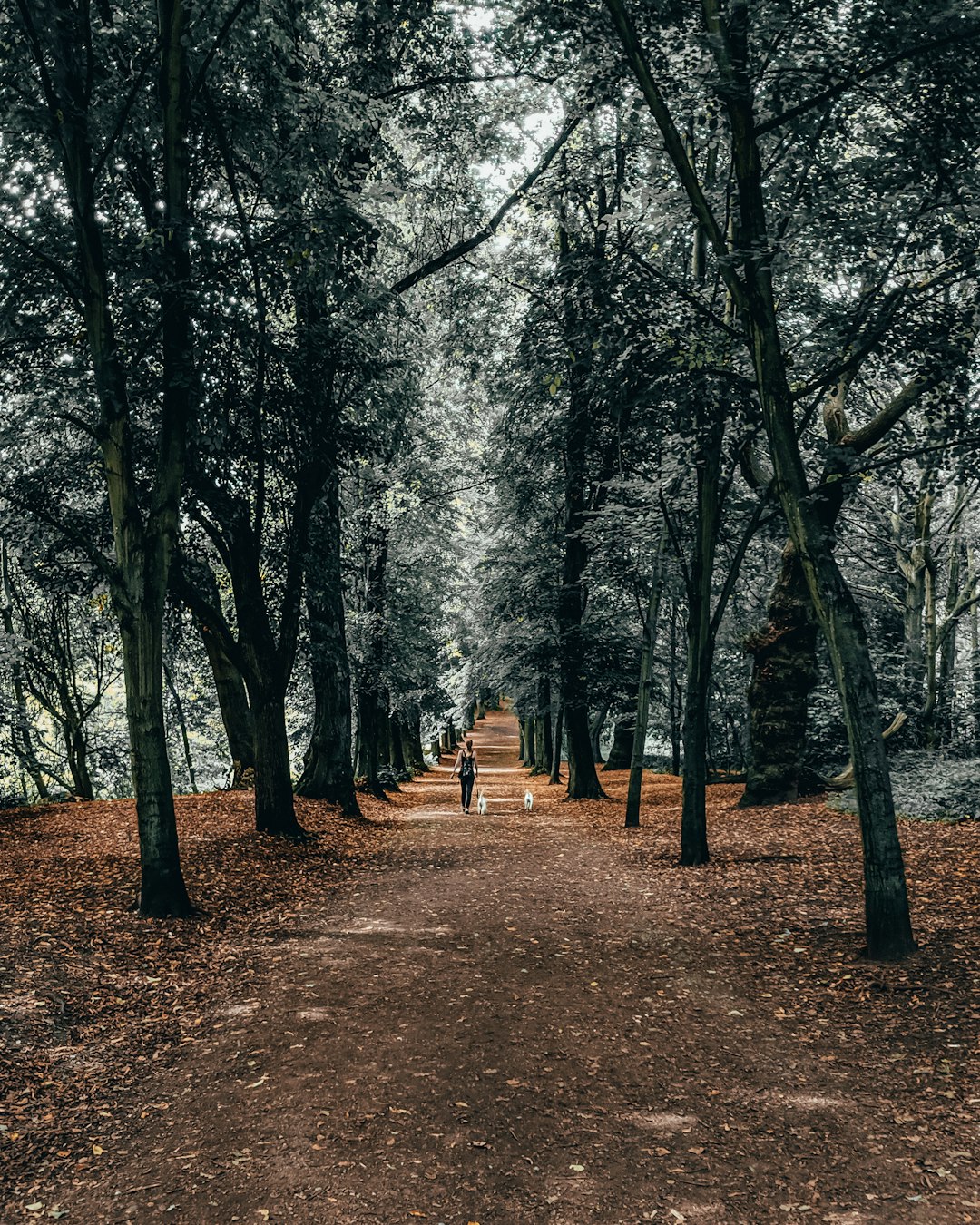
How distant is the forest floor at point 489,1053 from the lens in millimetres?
3639

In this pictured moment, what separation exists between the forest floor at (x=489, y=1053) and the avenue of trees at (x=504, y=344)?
118 cm

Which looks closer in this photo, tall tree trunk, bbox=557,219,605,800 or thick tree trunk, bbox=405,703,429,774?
tall tree trunk, bbox=557,219,605,800

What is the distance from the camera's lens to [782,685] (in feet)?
50.7

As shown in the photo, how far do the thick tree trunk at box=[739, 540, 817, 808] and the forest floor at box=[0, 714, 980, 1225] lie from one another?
218 inches

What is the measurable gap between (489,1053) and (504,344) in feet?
51.8

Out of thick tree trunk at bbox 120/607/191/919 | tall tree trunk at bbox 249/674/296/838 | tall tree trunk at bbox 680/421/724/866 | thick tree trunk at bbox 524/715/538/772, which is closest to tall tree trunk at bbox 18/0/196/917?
thick tree trunk at bbox 120/607/191/919

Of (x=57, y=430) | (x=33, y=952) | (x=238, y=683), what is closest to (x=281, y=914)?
(x=33, y=952)

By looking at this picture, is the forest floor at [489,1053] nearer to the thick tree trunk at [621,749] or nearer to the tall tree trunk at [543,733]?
the tall tree trunk at [543,733]

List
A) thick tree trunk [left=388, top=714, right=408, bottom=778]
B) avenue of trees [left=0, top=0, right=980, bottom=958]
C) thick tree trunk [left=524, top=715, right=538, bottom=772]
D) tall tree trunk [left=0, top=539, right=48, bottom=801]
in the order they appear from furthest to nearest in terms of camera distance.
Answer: thick tree trunk [left=524, top=715, right=538, bottom=772] → thick tree trunk [left=388, top=714, right=408, bottom=778] → tall tree trunk [left=0, top=539, right=48, bottom=801] → avenue of trees [left=0, top=0, right=980, bottom=958]

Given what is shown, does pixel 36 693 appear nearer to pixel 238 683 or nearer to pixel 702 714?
pixel 238 683

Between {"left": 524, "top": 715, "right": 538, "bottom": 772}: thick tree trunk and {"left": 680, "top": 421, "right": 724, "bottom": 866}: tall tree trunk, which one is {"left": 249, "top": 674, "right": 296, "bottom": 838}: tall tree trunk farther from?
{"left": 524, "top": 715, "right": 538, "bottom": 772}: thick tree trunk

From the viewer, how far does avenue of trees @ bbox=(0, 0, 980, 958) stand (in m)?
7.17

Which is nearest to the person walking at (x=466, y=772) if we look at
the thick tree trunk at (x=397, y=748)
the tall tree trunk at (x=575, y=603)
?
the tall tree trunk at (x=575, y=603)

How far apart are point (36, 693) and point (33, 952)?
44.3 ft
